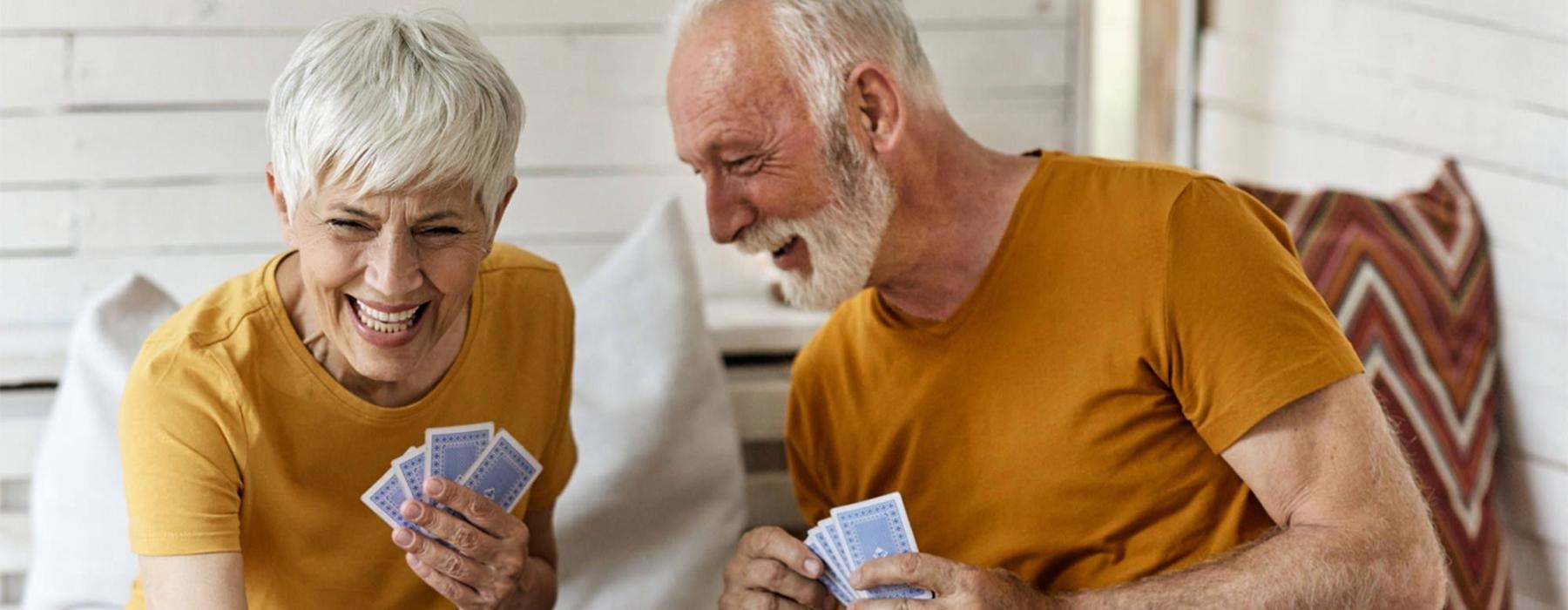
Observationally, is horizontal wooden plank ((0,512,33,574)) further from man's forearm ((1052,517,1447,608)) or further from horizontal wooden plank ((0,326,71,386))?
man's forearm ((1052,517,1447,608))

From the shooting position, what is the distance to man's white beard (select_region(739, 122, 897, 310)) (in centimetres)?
172

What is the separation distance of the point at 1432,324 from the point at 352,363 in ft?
4.93

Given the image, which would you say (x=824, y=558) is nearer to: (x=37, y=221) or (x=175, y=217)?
(x=175, y=217)

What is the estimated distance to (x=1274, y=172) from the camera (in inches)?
103

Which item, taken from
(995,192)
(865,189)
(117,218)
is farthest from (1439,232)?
(117,218)

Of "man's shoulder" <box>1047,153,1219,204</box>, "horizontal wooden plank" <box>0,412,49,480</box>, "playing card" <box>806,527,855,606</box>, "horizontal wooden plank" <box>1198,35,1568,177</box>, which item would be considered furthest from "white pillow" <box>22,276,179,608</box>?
"horizontal wooden plank" <box>1198,35,1568,177</box>

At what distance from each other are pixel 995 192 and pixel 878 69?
0.68 feet

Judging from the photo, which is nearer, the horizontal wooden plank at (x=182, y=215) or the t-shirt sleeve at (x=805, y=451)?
the t-shirt sleeve at (x=805, y=451)

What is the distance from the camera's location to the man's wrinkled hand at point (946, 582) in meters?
1.54

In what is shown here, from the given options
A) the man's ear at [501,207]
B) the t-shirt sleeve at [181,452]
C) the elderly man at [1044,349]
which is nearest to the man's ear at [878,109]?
the elderly man at [1044,349]

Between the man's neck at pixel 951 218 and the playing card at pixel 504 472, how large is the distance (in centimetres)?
46

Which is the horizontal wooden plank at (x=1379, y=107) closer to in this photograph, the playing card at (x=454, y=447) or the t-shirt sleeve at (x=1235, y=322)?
the t-shirt sleeve at (x=1235, y=322)

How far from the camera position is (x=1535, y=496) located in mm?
2148

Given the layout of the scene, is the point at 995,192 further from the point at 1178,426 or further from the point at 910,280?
the point at 1178,426
